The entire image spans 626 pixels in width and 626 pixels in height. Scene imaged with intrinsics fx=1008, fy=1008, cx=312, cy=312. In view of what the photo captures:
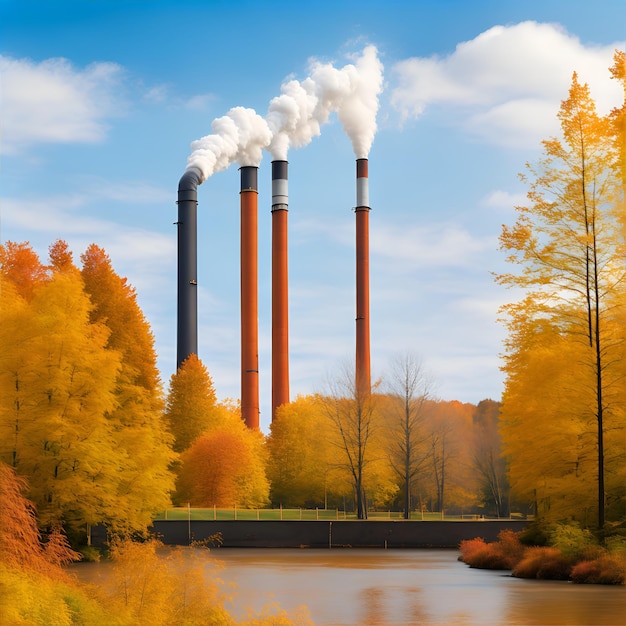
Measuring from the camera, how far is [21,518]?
61.1 ft

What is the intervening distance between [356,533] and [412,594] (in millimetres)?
26781

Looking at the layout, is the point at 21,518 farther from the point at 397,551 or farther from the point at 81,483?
the point at 397,551

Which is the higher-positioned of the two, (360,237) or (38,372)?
(360,237)

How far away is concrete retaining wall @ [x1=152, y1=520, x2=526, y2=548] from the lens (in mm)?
50688

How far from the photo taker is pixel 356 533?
5150 cm

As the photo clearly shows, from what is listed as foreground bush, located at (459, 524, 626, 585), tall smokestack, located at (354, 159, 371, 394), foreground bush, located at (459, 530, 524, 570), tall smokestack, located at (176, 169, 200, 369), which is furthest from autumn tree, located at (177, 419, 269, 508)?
foreground bush, located at (459, 524, 626, 585)

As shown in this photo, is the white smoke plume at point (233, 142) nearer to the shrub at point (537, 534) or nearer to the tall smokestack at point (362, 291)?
the tall smokestack at point (362, 291)

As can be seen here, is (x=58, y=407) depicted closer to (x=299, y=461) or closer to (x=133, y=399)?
(x=133, y=399)

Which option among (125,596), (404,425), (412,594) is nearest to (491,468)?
(404,425)

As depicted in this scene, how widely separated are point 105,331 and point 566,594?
66.5ft

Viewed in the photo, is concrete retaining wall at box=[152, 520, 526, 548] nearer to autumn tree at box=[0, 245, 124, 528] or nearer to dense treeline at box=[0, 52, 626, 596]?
dense treeline at box=[0, 52, 626, 596]

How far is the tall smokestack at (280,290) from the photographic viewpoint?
2965 inches

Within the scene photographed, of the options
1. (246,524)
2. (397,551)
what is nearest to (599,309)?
(397,551)

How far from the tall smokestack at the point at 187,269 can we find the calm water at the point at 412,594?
33.1 metres
